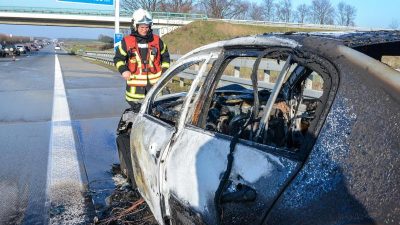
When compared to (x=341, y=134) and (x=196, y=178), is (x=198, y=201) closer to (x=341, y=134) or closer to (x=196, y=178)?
(x=196, y=178)

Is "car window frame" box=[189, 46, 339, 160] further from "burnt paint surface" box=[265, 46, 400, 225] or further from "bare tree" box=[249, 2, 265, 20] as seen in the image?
"bare tree" box=[249, 2, 265, 20]

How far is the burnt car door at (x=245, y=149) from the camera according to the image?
1.97 meters

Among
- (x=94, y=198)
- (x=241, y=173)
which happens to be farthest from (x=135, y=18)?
(x=241, y=173)

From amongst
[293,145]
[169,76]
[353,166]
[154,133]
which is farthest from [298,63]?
[169,76]

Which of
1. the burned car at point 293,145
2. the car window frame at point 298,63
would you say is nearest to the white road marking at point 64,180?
the burned car at point 293,145

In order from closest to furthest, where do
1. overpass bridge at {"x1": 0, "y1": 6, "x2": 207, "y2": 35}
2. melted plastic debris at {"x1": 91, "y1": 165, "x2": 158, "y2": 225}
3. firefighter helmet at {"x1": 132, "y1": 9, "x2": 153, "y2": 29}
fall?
melted plastic debris at {"x1": 91, "y1": 165, "x2": 158, "y2": 225}, firefighter helmet at {"x1": 132, "y1": 9, "x2": 153, "y2": 29}, overpass bridge at {"x1": 0, "y1": 6, "x2": 207, "y2": 35}

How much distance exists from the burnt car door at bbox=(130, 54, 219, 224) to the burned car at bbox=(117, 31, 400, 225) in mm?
19

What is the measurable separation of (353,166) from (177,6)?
7743 centimetres

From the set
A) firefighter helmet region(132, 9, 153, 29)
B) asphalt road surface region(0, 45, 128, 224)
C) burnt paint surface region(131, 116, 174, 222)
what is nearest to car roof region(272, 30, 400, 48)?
burnt paint surface region(131, 116, 174, 222)

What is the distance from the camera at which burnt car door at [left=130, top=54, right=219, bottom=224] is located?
122 inches

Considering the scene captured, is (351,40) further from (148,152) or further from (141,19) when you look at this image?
(141,19)

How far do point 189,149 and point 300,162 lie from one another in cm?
90

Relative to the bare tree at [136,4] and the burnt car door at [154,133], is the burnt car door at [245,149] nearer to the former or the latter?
the burnt car door at [154,133]

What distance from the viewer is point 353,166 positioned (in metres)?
1.72
